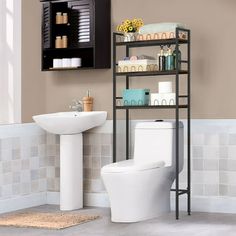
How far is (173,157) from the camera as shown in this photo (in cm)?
591

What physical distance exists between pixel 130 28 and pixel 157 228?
185cm

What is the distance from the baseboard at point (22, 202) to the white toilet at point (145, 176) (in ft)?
3.79

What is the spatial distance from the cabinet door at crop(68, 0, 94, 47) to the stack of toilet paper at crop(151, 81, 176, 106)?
895mm

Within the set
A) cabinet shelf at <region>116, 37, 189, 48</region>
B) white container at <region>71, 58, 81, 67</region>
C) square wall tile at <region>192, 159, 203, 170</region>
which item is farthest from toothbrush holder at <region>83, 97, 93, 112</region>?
square wall tile at <region>192, 159, 203, 170</region>

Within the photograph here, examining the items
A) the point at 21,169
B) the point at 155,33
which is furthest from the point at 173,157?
the point at 21,169

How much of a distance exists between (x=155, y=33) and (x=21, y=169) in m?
1.86

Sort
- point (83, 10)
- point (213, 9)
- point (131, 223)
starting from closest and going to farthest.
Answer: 1. point (131, 223)
2. point (213, 9)
3. point (83, 10)

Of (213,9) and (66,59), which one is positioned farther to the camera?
(66,59)

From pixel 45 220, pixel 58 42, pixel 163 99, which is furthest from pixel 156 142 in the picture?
pixel 58 42

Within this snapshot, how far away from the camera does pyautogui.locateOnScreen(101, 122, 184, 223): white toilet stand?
220 inches

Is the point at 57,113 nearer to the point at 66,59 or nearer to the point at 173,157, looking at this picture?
the point at 66,59

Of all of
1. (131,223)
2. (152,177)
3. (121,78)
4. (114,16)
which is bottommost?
(131,223)

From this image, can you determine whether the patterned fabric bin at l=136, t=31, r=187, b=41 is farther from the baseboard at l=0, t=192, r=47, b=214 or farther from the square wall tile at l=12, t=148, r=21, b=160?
the baseboard at l=0, t=192, r=47, b=214

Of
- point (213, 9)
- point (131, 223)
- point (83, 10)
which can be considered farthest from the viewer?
point (83, 10)
